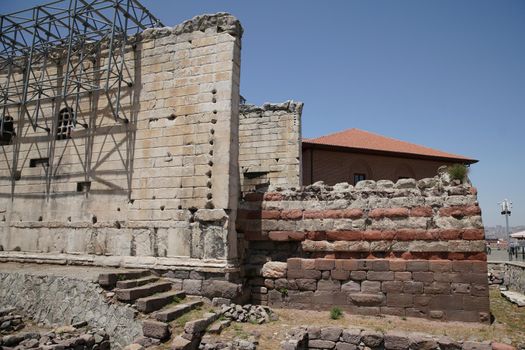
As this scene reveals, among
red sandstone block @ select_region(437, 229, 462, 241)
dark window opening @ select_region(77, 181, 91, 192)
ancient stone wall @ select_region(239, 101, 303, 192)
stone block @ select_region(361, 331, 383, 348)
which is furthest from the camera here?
ancient stone wall @ select_region(239, 101, 303, 192)

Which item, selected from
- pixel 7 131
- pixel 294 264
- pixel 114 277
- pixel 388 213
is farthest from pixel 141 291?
pixel 7 131

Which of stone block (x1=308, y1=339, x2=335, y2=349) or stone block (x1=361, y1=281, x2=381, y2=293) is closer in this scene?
stone block (x1=308, y1=339, x2=335, y2=349)

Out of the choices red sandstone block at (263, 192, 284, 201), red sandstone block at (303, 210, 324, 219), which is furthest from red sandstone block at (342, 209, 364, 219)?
red sandstone block at (263, 192, 284, 201)

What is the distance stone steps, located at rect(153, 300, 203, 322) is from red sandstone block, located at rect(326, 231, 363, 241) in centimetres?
307

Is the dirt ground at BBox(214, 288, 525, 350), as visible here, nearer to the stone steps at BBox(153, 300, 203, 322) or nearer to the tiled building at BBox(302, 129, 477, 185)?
the stone steps at BBox(153, 300, 203, 322)

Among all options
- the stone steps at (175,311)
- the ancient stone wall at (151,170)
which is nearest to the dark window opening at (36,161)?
the ancient stone wall at (151,170)

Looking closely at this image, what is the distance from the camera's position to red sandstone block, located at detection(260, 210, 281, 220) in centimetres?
853

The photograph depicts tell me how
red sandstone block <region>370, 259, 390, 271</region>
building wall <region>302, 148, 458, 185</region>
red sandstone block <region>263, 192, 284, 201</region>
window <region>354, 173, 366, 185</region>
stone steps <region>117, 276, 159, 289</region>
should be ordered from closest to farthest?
stone steps <region>117, 276, 159, 289</region>, red sandstone block <region>370, 259, 390, 271</region>, red sandstone block <region>263, 192, 284, 201</region>, building wall <region>302, 148, 458, 185</region>, window <region>354, 173, 366, 185</region>

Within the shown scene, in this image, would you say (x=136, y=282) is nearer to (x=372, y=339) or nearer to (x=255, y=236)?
(x=255, y=236)

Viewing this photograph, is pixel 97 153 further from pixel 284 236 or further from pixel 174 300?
pixel 284 236

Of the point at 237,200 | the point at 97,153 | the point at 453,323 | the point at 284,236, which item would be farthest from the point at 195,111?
the point at 453,323

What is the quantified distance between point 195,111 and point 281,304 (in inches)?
187

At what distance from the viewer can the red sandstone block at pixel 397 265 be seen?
7.50 meters

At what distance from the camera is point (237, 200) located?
8.38 m
